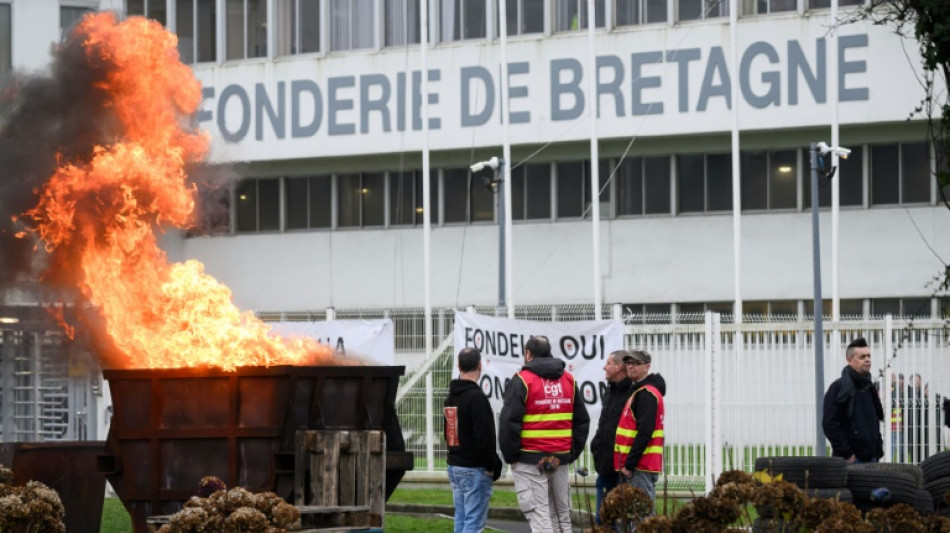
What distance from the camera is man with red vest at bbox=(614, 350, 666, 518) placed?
1296cm

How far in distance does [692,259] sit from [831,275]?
3287mm

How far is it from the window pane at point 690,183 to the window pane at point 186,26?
12.6m

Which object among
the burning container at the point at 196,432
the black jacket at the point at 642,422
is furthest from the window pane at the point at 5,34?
the black jacket at the point at 642,422

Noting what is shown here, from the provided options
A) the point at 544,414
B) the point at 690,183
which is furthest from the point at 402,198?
the point at 544,414

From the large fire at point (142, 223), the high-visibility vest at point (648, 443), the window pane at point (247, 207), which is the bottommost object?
the high-visibility vest at point (648, 443)

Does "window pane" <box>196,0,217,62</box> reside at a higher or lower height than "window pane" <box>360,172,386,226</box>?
higher

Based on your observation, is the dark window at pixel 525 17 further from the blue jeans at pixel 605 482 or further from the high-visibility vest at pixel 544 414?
the high-visibility vest at pixel 544 414

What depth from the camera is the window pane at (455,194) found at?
128 feet

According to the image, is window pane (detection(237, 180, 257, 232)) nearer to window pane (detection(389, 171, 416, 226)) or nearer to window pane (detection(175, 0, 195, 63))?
window pane (detection(175, 0, 195, 63))

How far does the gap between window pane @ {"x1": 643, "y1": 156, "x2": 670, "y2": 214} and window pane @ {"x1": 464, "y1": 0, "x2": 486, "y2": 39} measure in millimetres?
4865

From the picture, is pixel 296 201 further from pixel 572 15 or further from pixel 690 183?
pixel 690 183

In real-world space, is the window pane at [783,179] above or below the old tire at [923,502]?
above

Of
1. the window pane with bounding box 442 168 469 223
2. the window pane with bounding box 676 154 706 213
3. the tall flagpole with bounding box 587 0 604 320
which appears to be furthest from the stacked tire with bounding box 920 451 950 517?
the window pane with bounding box 442 168 469 223

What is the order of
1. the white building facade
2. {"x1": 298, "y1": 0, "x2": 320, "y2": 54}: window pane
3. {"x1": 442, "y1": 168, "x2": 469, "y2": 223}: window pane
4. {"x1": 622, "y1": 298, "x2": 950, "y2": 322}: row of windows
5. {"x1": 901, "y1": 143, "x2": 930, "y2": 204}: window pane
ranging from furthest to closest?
{"x1": 298, "y1": 0, "x2": 320, "y2": 54}: window pane
{"x1": 442, "y1": 168, "x2": 469, "y2": 223}: window pane
{"x1": 901, "y1": 143, "x2": 930, "y2": 204}: window pane
{"x1": 622, "y1": 298, "x2": 950, "y2": 322}: row of windows
the white building facade
